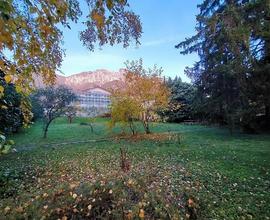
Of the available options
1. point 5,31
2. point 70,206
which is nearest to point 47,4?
point 5,31

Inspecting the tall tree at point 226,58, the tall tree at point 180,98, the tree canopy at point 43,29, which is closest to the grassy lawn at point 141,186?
the tree canopy at point 43,29

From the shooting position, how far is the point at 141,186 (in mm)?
3629

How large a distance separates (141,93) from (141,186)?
12193 millimetres

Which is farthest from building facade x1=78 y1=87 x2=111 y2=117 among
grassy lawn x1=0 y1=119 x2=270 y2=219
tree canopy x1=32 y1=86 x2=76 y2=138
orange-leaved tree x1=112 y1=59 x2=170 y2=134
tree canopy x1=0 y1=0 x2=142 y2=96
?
tree canopy x1=0 y1=0 x2=142 y2=96

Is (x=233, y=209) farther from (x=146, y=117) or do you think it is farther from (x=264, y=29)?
(x=146, y=117)

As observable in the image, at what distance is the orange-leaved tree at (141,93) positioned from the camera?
14871mm

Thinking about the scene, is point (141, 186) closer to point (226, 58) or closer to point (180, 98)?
point (226, 58)

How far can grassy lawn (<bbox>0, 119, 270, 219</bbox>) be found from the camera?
3035 mm

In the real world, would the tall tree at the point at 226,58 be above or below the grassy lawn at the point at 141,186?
above

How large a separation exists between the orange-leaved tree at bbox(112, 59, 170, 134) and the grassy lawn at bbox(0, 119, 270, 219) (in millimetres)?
5426

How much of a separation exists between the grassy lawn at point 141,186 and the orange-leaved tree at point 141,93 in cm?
543

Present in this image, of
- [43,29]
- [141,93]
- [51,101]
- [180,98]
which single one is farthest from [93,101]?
[43,29]

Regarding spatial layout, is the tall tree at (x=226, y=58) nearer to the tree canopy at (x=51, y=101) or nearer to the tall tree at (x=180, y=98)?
the tall tree at (x=180, y=98)

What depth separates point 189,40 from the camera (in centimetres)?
1775
